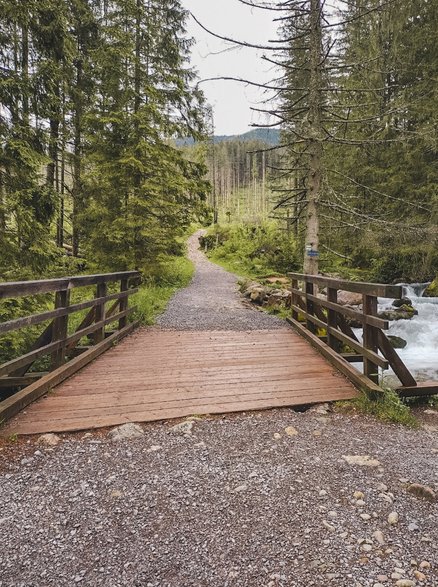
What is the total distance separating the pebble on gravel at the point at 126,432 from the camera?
3230 mm

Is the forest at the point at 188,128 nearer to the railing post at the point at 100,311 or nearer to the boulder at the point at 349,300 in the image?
the boulder at the point at 349,300

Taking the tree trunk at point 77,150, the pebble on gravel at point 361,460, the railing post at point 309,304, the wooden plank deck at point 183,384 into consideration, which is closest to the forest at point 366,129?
the railing post at point 309,304

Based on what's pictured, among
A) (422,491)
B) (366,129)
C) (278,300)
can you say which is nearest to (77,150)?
(278,300)

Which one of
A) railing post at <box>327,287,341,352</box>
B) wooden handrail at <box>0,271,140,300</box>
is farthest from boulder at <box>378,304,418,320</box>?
wooden handrail at <box>0,271,140,300</box>

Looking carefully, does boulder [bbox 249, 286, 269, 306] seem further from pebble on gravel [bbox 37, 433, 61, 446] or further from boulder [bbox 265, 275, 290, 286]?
pebble on gravel [bbox 37, 433, 61, 446]

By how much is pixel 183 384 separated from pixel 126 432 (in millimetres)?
1329

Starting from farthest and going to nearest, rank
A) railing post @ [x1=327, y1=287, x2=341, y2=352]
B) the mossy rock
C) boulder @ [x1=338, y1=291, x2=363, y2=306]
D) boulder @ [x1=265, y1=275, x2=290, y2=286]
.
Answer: boulder @ [x1=265, y1=275, x2=290, y2=286] < the mossy rock < boulder @ [x1=338, y1=291, x2=363, y2=306] < railing post @ [x1=327, y1=287, x2=341, y2=352]

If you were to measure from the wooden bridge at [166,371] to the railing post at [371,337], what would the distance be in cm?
1

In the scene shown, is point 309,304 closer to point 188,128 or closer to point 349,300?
point 349,300

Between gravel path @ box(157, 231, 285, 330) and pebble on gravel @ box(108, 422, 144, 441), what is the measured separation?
4698mm

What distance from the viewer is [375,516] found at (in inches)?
86.7

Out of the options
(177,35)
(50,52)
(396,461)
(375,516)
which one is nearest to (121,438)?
(375,516)

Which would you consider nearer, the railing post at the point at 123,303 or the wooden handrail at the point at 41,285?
the wooden handrail at the point at 41,285

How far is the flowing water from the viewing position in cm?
736
